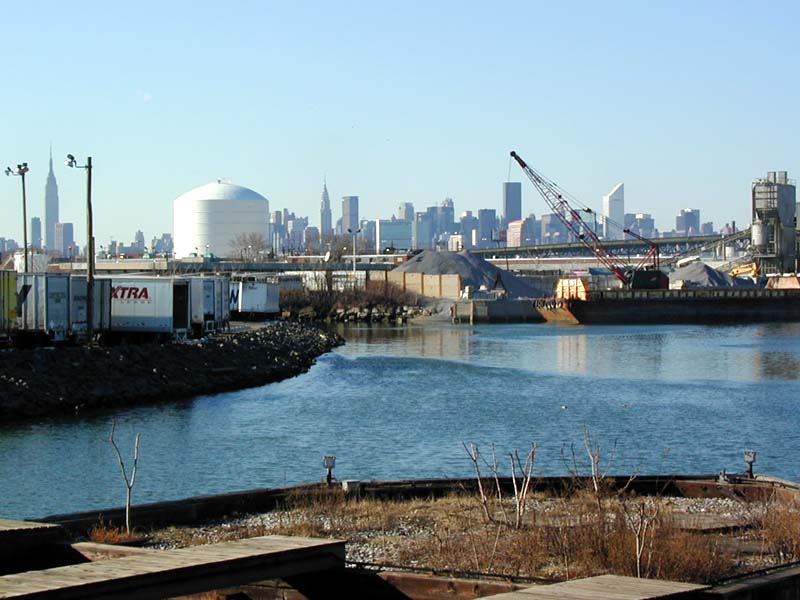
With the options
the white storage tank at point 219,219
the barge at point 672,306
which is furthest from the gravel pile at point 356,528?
the white storage tank at point 219,219

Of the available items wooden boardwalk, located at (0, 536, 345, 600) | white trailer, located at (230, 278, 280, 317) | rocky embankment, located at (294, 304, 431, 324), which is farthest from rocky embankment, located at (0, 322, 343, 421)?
rocky embankment, located at (294, 304, 431, 324)

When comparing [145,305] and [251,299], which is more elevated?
[145,305]

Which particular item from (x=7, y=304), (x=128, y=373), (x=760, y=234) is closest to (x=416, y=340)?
(x=128, y=373)

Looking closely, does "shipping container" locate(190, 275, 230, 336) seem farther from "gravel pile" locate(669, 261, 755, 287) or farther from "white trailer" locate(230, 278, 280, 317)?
"gravel pile" locate(669, 261, 755, 287)

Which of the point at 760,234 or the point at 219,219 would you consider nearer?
the point at 760,234

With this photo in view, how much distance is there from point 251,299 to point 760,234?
58.4 m

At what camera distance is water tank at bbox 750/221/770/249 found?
110 m

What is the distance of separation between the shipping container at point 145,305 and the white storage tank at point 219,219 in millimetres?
121711

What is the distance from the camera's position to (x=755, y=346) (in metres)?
57.0

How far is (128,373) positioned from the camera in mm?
33375

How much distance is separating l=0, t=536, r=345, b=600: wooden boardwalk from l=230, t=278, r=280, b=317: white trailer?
190 ft

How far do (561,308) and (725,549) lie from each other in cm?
7581

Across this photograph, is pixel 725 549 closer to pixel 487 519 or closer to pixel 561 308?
pixel 487 519

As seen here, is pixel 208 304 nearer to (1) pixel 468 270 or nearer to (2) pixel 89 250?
(2) pixel 89 250
